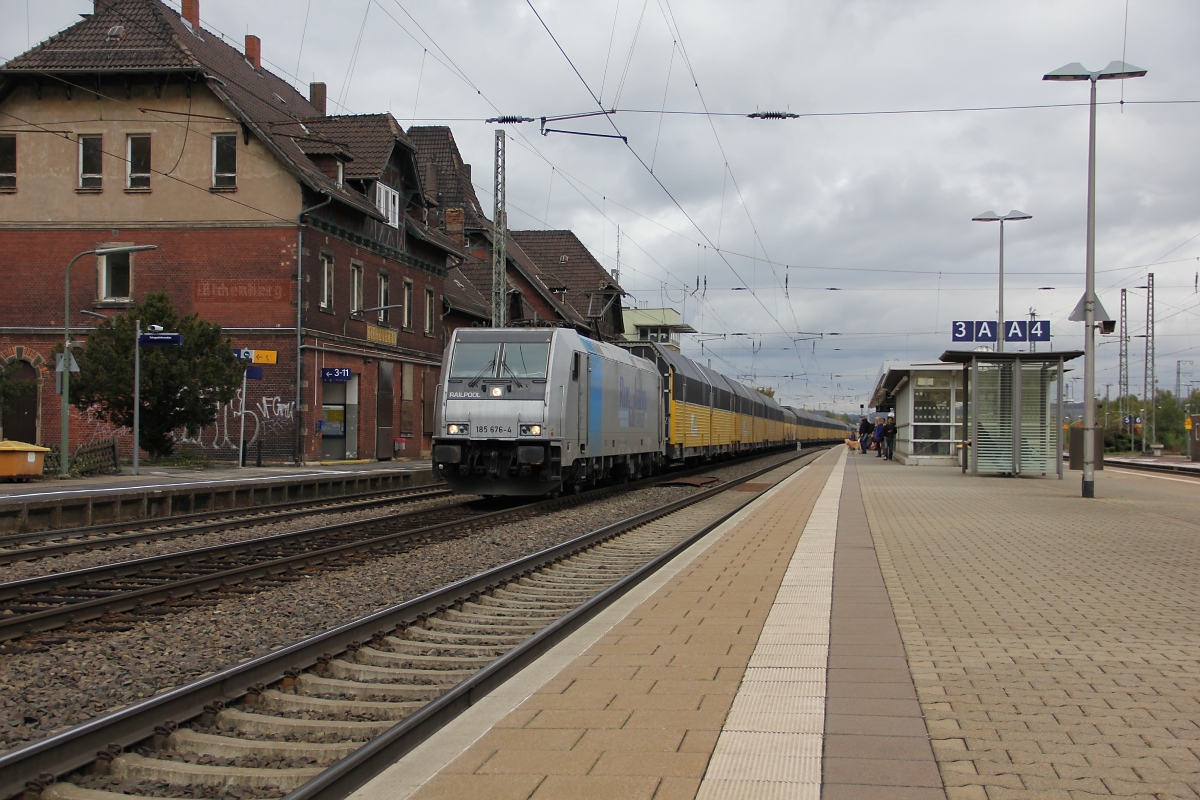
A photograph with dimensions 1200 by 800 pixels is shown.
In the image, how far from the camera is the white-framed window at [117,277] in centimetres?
3069

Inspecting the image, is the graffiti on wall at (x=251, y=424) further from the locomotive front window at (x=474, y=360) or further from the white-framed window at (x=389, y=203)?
the locomotive front window at (x=474, y=360)

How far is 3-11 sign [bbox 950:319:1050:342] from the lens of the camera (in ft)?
Answer: 122

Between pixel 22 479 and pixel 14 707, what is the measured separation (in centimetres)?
1679

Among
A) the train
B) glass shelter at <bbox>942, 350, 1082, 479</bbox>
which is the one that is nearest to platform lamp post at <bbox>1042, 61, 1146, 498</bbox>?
glass shelter at <bbox>942, 350, 1082, 479</bbox>

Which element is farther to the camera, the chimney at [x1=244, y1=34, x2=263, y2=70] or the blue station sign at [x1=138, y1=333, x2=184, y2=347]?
the chimney at [x1=244, y1=34, x2=263, y2=70]

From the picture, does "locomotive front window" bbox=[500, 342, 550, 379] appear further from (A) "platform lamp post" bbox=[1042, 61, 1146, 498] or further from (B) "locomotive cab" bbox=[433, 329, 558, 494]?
(A) "platform lamp post" bbox=[1042, 61, 1146, 498]

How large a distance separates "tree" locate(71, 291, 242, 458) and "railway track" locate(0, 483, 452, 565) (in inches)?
253

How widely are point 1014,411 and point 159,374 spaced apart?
66.7 ft

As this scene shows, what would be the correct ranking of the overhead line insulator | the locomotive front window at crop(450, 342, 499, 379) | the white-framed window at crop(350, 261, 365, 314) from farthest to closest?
1. the white-framed window at crop(350, 261, 365, 314)
2. the overhead line insulator
3. the locomotive front window at crop(450, 342, 499, 379)

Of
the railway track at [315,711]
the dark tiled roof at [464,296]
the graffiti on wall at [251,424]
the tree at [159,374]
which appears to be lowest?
the railway track at [315,711]

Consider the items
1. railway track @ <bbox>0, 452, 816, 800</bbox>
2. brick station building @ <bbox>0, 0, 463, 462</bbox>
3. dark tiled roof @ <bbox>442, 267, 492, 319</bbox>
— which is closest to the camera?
railway track @ <bbox>0, 452, 816, 800</bbox>

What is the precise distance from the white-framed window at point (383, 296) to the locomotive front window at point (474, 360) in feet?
59.9

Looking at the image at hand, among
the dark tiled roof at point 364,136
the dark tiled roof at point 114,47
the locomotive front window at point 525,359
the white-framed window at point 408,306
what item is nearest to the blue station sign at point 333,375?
the white-framed window at point 408,306

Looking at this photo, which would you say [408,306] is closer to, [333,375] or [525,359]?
[333,375]
